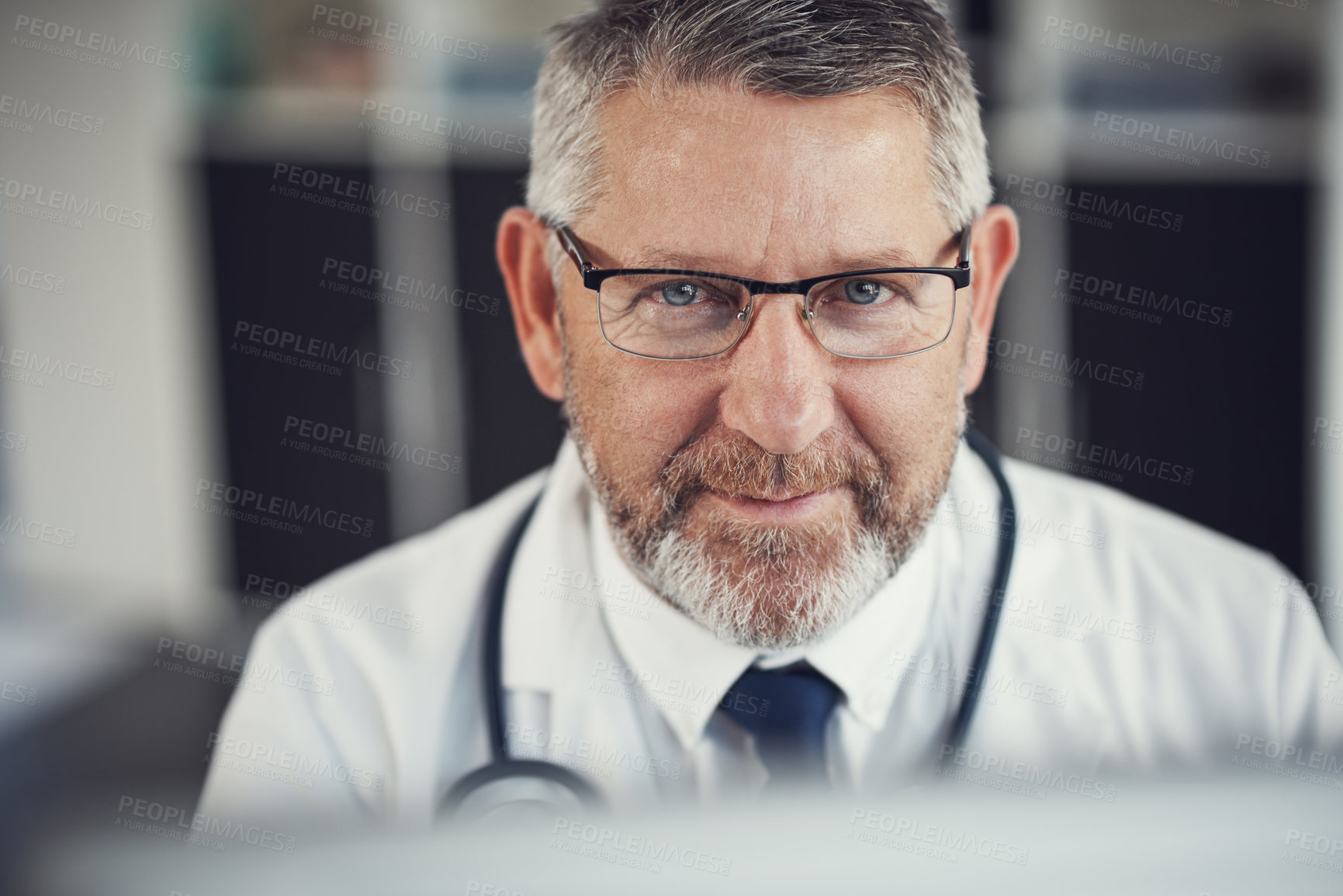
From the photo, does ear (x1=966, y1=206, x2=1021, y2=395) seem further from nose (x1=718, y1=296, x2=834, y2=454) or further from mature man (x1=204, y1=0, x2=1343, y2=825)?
nose (x1=718, y1=296, x2=834, y2=454)

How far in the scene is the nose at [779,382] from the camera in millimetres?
769

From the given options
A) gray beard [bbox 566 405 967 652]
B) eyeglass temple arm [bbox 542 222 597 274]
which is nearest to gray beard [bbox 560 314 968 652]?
gray beard [bbox 566 405 967 652]

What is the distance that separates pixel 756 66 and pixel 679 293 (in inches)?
7.8

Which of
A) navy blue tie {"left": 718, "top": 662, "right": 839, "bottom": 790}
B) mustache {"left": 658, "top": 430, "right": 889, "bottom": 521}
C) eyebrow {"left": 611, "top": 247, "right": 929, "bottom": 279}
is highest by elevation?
eyebrow {"left": 611, "top": 247, "right": 929, "bottom": 279}

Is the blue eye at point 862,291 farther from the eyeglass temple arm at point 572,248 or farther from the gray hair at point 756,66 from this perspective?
the eyeglass temple arm at point 572,248

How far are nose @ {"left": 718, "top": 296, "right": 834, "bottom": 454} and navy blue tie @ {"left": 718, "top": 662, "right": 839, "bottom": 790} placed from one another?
0.92 ft

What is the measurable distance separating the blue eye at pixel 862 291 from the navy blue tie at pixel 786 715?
39 centimetres

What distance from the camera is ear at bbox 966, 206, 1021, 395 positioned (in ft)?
2.83

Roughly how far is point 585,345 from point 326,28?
474mm

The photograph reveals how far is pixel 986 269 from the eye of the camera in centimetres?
88

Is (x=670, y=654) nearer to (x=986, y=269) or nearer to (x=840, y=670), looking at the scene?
(x=840, y=670)

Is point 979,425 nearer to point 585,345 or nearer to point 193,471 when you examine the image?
point 585,345

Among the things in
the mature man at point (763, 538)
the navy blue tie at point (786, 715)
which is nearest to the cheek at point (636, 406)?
the mature man at point (763, 538)

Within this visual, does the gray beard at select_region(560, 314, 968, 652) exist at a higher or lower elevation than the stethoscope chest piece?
higher
